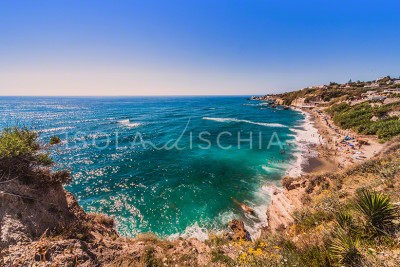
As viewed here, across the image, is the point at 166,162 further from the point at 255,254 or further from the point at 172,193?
the point at 255,254

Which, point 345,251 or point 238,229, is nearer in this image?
point 345,251

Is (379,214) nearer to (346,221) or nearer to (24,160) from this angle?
(346,221)

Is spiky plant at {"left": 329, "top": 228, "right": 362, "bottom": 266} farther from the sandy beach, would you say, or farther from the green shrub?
the green shrub

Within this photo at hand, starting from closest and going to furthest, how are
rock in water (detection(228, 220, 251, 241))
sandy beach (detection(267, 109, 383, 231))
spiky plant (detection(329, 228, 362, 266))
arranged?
1. spiky plant (detection(329, 228, 362, 266))
2. rock in water (detection(228, 220, 251, 241))
3. sandy beach (detection(267, 109, 383, 231))

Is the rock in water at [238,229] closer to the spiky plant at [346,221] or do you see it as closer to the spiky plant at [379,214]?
the spiky plant at [346,221]

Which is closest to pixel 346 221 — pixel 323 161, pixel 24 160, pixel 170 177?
pixel 24 160

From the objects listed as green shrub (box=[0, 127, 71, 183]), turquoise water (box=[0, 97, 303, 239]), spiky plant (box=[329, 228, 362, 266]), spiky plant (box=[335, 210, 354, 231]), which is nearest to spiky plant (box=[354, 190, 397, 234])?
spiky plant (box=[335, 210, 354, 231])
